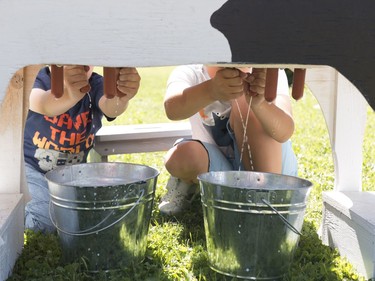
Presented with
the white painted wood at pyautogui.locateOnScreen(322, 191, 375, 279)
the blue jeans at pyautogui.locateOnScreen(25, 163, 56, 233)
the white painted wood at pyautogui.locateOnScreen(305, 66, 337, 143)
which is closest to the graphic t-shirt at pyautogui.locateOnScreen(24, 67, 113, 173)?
the blue jeans at pyautogui.locateOnScreen(25, 163, 56, 233)

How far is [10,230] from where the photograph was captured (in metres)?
1.74

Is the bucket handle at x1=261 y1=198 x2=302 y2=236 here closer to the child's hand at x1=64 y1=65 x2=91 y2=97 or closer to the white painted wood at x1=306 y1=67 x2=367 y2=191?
the white painted wood at x1=306 y1=67 x2=367 y2=191

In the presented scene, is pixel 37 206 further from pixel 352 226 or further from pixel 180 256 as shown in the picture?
pixel 352 226

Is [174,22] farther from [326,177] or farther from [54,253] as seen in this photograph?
[326,177]

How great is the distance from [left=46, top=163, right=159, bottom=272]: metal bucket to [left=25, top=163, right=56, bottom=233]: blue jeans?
18.9 inches

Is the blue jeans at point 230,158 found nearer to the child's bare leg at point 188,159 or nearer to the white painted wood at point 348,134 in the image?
the child's bare leg at point 188,159

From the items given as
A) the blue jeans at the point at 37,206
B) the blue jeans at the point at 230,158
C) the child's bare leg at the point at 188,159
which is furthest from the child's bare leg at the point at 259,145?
the blue jeans at the point at 37,206

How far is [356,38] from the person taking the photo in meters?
1.39

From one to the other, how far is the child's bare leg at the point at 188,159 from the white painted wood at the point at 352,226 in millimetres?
463

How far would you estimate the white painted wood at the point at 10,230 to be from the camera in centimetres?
164

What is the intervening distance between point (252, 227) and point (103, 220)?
403 mm

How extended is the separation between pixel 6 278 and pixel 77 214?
0.86ft

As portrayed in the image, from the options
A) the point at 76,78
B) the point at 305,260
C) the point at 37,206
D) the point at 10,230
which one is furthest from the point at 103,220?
the point at 37,206

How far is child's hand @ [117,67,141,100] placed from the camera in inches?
76.6
